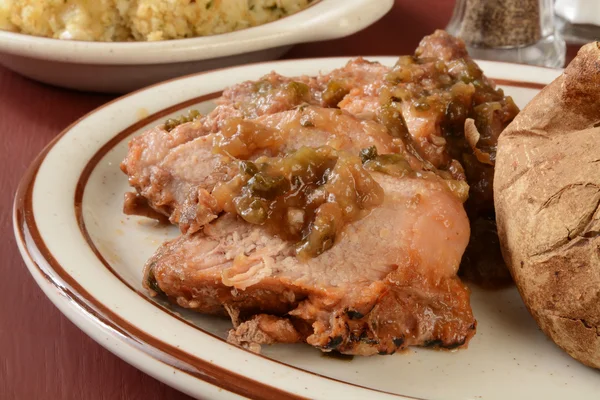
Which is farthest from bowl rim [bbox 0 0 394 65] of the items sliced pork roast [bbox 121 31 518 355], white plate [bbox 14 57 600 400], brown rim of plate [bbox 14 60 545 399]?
sliced pork roast [bbox 121 31 518 355]

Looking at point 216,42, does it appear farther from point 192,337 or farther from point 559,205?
point 559,205

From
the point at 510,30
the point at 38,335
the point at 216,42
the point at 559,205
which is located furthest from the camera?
the point at 510,30

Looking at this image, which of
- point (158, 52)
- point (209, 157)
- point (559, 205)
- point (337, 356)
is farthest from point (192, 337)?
point (158, 52)

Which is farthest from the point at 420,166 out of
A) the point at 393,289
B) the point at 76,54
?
the point at 76,54

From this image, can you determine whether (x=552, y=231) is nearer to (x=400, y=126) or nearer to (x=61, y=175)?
(x=400, y=126)

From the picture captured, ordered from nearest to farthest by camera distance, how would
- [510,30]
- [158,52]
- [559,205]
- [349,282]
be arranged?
[559,205]
[349,282]
[158,52]
[510,30]
